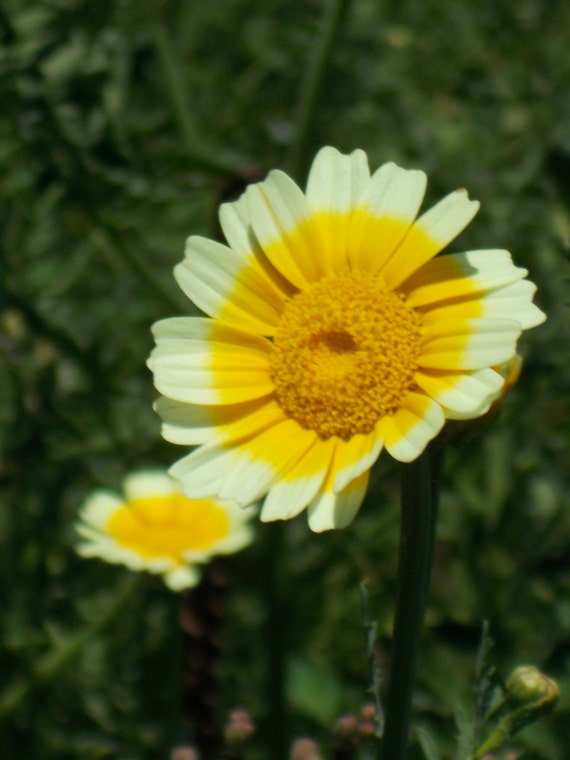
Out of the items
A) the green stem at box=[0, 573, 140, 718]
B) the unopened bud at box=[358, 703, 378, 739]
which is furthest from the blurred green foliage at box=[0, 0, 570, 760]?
the unopened bud at box=[358, 703, 378, 739]

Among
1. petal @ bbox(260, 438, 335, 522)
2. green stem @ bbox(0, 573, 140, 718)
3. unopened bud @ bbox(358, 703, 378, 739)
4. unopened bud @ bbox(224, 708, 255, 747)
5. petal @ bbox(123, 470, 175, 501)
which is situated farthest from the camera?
petal @ bbox(123, 470, 175, 501)

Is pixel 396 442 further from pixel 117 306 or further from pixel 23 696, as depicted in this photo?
pixel 117 306

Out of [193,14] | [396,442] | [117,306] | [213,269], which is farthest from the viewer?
[193,14]

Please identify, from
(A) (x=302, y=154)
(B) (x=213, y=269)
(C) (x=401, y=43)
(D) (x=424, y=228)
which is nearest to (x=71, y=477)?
(A) (x=302, y=154)

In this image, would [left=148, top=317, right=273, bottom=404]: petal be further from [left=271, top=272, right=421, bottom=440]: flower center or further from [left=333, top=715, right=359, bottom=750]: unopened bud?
[left=333, top=715, right=359, bottom=750]: unopened bud

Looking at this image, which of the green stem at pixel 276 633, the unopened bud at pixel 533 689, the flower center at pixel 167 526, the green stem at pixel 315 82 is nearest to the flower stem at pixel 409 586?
the unopened bud at pixel 533 689

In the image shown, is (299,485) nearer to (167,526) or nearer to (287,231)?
(287,231)
